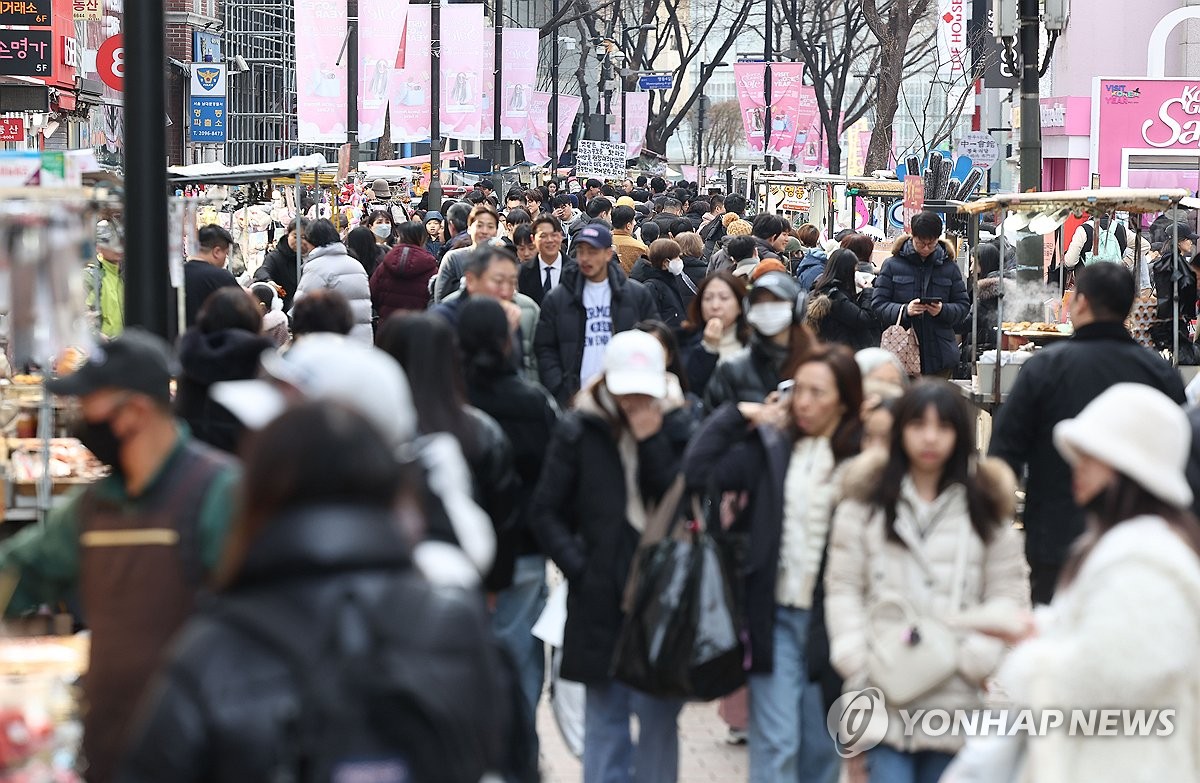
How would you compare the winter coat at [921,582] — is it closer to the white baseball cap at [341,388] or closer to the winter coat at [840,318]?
the white baseball cap at [341,388]

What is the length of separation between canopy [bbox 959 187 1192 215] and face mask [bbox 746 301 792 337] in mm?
5764

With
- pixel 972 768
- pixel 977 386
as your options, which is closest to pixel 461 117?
pixel 977 386

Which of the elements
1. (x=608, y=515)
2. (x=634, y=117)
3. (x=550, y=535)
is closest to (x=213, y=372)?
(x=550, y=535)

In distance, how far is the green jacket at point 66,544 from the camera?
4309mm

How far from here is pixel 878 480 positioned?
5.32 meters

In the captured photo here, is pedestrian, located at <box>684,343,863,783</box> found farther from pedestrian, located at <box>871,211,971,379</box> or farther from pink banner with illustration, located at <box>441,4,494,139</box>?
pink banner with illustration, located at <box>441,4,494,139</box>

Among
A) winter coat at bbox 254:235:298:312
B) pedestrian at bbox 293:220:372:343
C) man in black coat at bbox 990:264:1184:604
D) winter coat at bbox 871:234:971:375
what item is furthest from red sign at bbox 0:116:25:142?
man in black coat at bbox 990:264:1184:604

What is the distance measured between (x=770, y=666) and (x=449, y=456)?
5.64 ft

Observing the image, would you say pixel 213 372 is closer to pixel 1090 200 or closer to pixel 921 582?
pixel 921 582

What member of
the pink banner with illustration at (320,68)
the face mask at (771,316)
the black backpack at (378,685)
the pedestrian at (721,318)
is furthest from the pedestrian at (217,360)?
the pink banner with illustration at (320,68)

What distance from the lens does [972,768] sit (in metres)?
4.18

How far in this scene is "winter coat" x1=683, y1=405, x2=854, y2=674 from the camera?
595 cm

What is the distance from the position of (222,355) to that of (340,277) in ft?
20.5

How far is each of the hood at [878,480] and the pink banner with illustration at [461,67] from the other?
92.3ft
